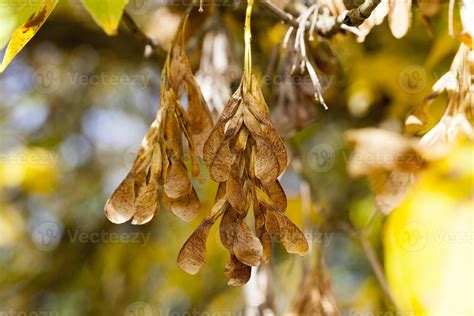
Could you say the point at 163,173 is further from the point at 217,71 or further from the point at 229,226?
the point at 217,71

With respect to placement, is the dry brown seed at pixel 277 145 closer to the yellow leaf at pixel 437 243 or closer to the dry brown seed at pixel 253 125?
the dry brown seed at pixel 253 125

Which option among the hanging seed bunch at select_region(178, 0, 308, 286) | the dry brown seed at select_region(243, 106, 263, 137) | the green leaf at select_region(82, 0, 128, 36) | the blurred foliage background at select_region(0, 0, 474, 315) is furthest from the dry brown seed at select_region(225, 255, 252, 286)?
the blurred foliage background at select_region(0, 0, 474, 315)

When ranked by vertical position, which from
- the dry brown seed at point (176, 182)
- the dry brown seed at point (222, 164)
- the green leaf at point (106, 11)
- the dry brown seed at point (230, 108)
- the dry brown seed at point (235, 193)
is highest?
the green leaf at point (106, 11)

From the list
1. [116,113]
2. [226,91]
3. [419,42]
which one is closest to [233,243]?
[226,91]

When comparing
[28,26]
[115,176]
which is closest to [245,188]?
[28,26]

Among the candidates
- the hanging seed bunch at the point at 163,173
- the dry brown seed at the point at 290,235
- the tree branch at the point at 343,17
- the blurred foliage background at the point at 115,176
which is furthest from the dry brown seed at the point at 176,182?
the blurred foliage background at the point at 115,176

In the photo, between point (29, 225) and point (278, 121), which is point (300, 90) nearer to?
point (278, 121)
